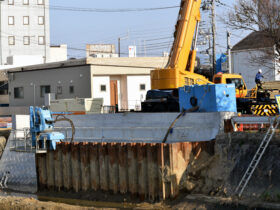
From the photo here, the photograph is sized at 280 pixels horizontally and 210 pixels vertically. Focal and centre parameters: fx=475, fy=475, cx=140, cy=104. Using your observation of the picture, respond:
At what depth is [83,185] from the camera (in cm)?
2002

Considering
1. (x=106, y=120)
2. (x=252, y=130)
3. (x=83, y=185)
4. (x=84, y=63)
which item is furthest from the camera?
(x=84, y=63)

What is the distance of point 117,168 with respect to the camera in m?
18.7

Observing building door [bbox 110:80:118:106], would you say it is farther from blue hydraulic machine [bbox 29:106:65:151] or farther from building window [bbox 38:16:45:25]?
building window [bbox 38:16:45:25]

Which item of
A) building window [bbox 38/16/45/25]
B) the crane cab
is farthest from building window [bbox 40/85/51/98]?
building window [bbox 38/16/45/25]

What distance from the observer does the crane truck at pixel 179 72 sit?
931 inches

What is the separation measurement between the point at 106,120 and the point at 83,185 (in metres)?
3.90

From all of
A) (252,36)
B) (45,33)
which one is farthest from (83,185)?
(45,33)

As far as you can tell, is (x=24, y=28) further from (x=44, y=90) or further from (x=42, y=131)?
(x=42, y=131)

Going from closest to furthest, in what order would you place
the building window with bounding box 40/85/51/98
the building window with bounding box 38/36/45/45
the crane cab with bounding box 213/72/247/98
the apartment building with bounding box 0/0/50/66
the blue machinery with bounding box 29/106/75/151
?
the blue machinery with bounding box 29/106/75/151, the crane cab with bounding box 213/72/247/98, the building window with bounding box 40/85/51/98, the apartment building with bounding box 0/0/50/66, the building window with bounding box 38/36/45/45

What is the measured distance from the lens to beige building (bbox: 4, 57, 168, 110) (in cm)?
3691

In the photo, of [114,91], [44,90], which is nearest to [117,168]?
[114,91]

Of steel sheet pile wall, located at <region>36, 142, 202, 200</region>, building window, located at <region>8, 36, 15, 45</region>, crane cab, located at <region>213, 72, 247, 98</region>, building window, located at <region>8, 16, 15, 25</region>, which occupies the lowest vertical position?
steel sheet pile wall, located at <region>36, 142, 202, 200</region>

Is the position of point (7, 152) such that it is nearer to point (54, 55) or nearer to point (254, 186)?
point (254, 186)

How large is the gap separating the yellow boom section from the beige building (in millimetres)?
11530
